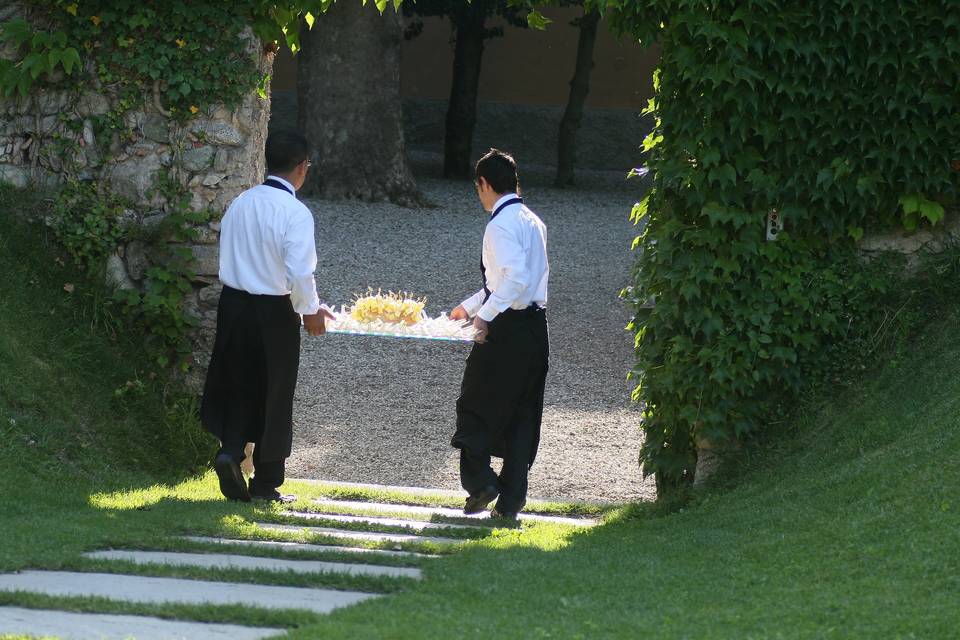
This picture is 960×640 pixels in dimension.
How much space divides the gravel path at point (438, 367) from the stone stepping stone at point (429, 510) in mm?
1100

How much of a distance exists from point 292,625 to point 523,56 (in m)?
20.8

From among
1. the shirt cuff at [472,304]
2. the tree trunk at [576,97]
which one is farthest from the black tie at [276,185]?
the tree trunk at [576,97]

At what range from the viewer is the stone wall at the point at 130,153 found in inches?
274

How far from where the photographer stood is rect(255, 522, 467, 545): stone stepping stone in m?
5.02

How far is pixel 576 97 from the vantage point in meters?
20.6

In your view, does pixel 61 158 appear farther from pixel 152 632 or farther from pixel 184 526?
pixel 152 632

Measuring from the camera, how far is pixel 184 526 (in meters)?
5.08

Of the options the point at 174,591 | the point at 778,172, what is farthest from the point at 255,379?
the point at 778,172

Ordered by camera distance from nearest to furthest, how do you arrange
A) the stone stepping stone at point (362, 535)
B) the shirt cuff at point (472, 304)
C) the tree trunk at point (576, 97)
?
1. the stone stepping stone at point (362, 535)
2. the shirt cuff at point (472, 304)
3. the tree trunk at point (576, 97)

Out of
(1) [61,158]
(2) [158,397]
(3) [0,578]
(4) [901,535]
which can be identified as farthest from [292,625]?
(1) [61,158]

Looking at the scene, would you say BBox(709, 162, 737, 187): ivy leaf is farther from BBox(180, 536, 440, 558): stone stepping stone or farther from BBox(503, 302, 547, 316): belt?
BBox(180, 536, 440, 558): stone stepping stone

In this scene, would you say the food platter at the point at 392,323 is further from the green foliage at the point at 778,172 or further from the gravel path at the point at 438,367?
the gravel path at the point at 438,367

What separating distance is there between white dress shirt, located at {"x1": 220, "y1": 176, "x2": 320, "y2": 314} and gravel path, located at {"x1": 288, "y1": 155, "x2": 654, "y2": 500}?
233 centimetres

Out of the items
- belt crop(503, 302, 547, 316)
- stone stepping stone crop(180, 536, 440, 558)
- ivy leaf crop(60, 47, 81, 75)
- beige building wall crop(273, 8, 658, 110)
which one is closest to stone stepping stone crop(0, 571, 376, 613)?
stone stepping stone crop(180, 536, 440, 558)
